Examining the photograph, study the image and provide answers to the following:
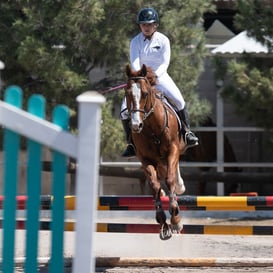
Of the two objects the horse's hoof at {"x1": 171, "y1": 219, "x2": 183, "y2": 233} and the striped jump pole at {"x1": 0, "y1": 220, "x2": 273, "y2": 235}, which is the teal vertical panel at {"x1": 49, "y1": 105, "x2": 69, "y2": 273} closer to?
the horse's hoof at {"x1": 171, "y1": 219, "x2": 183, "y2": 233}

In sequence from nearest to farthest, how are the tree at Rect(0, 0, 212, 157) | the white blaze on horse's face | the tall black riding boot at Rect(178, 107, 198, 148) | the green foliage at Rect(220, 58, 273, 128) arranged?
the white blaze on horse's face, the tall black riding boot at Rect(178, 107, 198, 148), the tree at Rect(0, 0, 212, 157), the green foliage at Rect(220, 58, 273, 128)

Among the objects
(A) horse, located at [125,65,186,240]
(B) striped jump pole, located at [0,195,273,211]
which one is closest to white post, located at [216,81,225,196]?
(B) striped jump pole, located at [0,195,273,211]

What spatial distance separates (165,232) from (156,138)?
1057 mm

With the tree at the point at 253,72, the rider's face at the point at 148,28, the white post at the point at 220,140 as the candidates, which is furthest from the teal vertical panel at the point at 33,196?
the white post at the point at 220,140

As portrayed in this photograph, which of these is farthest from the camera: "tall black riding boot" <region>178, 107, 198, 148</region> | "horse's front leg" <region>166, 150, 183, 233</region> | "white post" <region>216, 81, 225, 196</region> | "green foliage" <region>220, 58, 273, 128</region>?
"white post" <region>216, 81, 225, 196</region>

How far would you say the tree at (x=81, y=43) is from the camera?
42.6 feet

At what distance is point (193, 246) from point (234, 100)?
147 inches

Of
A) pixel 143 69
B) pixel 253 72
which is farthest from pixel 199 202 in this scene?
pixel 253 72

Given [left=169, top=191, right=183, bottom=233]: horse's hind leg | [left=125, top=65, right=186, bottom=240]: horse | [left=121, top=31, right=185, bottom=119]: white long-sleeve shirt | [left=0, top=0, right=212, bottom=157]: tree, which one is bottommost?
[left=169, top=191, right=183, bottom=233]: horse's hind leg

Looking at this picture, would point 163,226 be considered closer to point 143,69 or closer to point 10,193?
point 143,69

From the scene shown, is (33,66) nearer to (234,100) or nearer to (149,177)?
(234,100)

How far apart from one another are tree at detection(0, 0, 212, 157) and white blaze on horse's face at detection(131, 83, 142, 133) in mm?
4807

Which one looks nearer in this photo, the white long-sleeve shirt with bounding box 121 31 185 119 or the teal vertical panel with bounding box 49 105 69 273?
the teal vertical panel with bounding box 49 105 69 273

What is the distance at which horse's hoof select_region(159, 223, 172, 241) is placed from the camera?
861 cm
